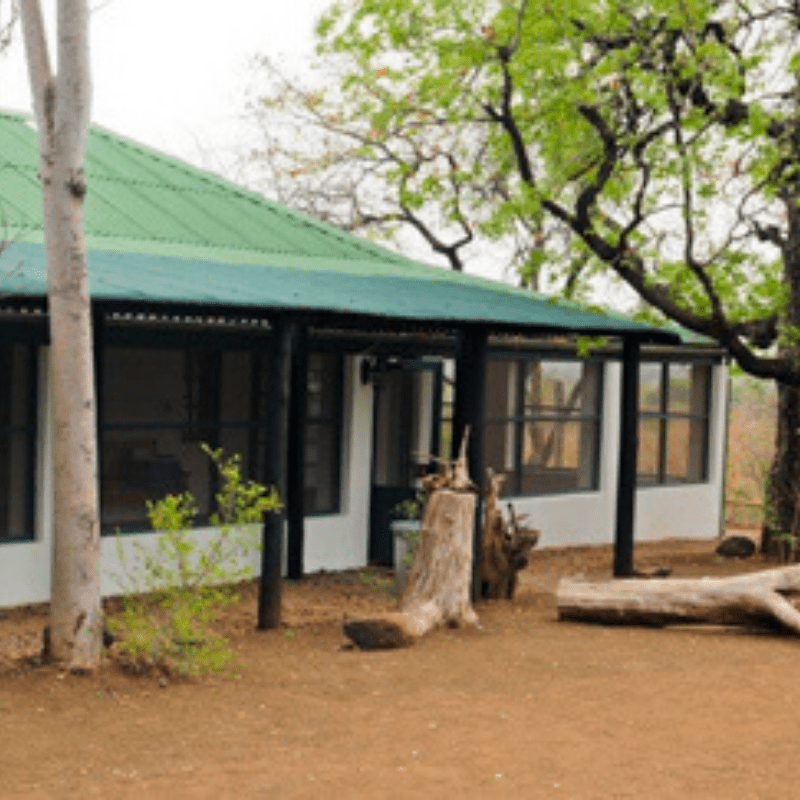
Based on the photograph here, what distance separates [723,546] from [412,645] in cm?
917

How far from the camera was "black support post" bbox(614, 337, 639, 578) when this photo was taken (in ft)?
53.2

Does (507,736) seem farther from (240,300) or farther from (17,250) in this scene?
(17,250)

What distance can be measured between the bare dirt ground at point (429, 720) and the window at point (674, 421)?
29.9 ft

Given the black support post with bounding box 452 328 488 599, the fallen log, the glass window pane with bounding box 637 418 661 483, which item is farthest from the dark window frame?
the glass window pane with bounding box 637 418 661 483

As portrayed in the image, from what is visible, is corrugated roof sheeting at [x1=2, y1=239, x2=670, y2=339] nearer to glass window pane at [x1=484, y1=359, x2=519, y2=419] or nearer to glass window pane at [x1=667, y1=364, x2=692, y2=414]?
glass window pane at [x1=484, y1=359, x2=519, y2=419]

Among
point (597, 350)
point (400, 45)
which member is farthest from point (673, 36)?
point (597, 350)

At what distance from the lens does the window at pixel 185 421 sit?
14102mm

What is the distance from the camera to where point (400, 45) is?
55.2 feet

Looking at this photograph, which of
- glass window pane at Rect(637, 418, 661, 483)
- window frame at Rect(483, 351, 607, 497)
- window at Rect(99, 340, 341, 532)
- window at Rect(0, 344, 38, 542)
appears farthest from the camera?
glass window pane at Rect(637, 418, 661, 483)

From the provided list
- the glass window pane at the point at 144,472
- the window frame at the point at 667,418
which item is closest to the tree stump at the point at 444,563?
the glass window pane at the point at 144,472

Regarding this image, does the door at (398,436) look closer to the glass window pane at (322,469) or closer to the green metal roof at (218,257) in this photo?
the glass window pane at (322,469)

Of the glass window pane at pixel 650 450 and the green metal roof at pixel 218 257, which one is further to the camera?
the glass window pane at pixel 650 450

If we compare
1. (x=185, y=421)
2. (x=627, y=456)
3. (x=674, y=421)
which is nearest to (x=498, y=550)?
(x=627, y=456)

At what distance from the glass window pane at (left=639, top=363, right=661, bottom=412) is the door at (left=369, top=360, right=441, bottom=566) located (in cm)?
483
